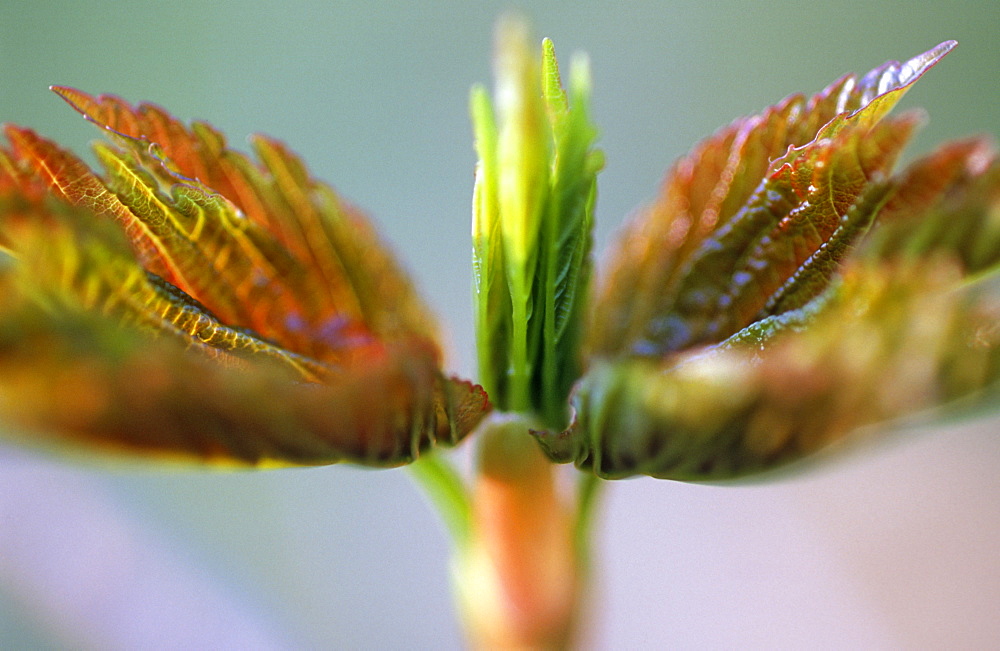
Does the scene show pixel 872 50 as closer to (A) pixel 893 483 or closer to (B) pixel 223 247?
(A) pixel 893 483

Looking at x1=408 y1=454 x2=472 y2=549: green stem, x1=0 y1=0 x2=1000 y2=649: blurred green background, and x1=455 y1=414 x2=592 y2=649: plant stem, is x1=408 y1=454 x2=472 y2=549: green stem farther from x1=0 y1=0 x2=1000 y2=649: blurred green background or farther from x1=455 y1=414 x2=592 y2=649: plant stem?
x1=0 y1=0 x2=1000 y2=649: blurred green background

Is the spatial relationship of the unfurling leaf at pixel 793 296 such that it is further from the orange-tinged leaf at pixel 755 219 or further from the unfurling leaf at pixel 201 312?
the unfurling leaf at pixel 201 312

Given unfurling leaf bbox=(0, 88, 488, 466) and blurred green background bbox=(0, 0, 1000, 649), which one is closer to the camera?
unfurling leaf bbox=(0, 88, 488, 466)

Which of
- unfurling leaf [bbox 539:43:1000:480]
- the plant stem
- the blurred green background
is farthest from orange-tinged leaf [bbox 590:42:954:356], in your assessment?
the blurred green background

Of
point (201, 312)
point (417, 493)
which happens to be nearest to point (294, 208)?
point (201, 312)

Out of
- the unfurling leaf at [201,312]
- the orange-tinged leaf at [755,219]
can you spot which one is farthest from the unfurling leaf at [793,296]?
the unfurling leaf at [201,312]
